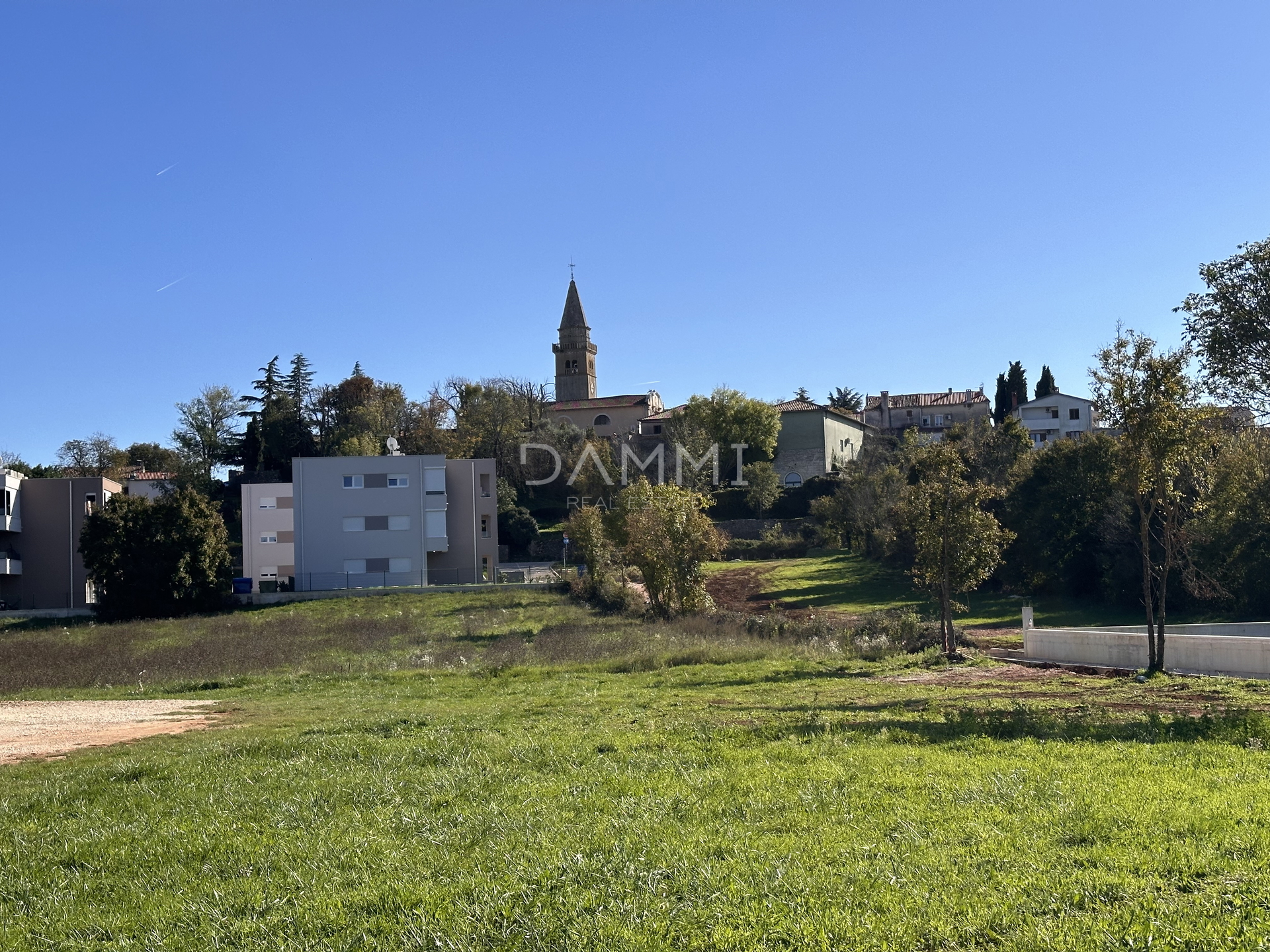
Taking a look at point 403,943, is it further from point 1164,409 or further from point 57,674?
point 57,674

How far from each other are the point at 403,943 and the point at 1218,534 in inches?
1596

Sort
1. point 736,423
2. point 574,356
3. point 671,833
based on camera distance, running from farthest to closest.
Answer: point 574,356 < point 736,423 < point 671,833

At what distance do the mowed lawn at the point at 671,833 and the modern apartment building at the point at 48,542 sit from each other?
50977 millimetres

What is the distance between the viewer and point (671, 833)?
761cm

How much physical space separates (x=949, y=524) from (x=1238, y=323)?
9166 millimetres

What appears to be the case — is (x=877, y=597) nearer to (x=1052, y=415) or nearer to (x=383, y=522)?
(x=383, y=522)

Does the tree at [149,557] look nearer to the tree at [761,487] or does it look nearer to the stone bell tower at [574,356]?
the tree at [761,487]

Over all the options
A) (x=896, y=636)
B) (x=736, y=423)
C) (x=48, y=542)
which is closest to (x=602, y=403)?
(x=736, y=423)

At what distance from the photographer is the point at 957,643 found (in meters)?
29.5

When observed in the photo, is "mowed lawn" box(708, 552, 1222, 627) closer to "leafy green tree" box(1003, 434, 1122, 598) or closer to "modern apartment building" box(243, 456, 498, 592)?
"leafy green tree" box(1003, 434, 1122, 598)

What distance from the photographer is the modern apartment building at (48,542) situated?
58312 mm

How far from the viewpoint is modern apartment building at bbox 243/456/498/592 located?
190ft

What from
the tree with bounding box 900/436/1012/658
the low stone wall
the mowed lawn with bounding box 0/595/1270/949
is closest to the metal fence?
the tree with bounding box 900/436/1012/658

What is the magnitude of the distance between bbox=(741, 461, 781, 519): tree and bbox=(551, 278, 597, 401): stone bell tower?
168ft
